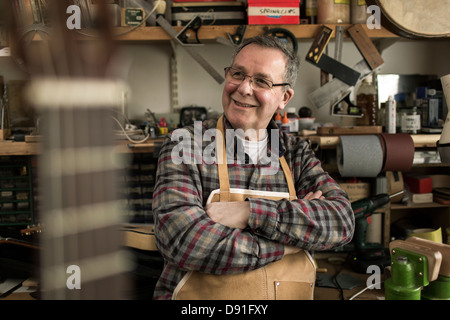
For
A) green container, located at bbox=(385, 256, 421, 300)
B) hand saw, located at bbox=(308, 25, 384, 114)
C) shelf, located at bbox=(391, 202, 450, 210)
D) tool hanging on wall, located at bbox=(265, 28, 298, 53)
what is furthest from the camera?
shelf, located at bbox=(391, 202, 450, 210)

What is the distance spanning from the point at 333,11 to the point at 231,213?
143 cm

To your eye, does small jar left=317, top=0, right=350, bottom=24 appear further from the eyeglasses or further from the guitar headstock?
the guitar headstock

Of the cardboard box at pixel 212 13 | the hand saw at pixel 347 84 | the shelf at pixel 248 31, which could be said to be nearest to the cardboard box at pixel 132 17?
the shelf at pixel 248 31

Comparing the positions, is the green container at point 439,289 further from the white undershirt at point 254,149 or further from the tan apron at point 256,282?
the white undershirt at point 254,149

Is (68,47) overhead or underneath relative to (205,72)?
underneath

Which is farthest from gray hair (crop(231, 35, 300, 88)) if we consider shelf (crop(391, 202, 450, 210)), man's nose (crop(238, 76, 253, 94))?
shelf (crop(391, 202, 450, 210))

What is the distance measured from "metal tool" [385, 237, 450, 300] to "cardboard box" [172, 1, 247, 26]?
1573 mm

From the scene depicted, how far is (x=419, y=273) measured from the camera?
34.1 inches

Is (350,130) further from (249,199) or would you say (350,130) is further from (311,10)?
(249,199)

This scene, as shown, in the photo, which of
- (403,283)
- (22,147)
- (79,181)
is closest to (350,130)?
(403,283)

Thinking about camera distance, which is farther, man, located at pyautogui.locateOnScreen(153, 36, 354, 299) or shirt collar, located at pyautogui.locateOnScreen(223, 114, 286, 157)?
shirt collar, located at pyautogui.locateOnScreen(223, 114, 286, 157)

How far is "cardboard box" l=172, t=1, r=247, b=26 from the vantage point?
2.05 m

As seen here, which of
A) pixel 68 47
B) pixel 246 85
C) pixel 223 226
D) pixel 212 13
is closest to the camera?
pixel 68 47
